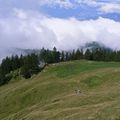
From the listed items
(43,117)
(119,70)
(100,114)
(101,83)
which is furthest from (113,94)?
(119,70)

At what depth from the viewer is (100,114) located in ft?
149

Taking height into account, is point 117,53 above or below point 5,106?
above

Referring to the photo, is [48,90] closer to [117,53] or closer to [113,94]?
[113,94]

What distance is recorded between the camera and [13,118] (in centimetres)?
6494

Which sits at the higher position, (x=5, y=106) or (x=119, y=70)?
(x=119, y=70)

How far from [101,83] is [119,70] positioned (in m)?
8.82

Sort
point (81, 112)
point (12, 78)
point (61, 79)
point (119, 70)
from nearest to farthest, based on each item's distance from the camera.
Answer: point (81, 112) → point (119, 70) → point (61, 79) → point (12, 78)

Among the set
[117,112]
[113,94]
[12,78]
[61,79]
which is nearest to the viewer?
[117,112]

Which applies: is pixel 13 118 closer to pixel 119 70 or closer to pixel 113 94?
pixel 113 94

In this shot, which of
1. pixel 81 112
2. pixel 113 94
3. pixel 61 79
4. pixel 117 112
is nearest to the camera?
pixel 117 112

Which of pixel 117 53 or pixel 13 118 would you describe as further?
pixel 117 53

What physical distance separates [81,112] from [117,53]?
13932cm

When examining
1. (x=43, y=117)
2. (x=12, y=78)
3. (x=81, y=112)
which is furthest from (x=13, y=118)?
(x=12, y=78)

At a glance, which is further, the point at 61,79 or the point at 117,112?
the point at 61,79
